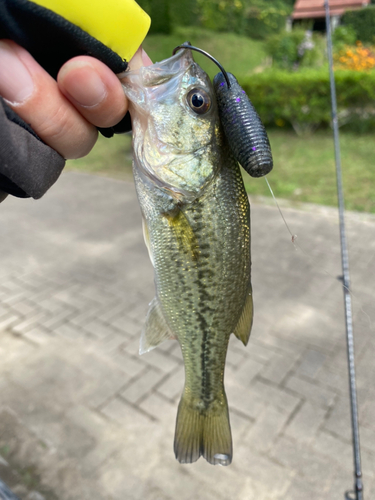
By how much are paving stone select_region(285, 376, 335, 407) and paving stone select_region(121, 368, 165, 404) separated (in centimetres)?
118

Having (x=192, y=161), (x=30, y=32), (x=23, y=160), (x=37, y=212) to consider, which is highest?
(x=30, y=32)

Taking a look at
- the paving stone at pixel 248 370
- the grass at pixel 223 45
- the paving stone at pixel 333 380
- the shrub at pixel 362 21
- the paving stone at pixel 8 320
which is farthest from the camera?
the shrub at pixel 362 21

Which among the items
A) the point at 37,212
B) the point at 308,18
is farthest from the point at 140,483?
the point at 308,18

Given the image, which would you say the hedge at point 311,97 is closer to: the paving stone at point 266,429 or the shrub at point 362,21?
the paving stone at point 266,429

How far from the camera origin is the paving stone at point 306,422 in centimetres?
296

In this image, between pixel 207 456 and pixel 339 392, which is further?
pixel 339 392

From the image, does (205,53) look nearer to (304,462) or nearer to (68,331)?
(304,462)

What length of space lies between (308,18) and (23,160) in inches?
1214

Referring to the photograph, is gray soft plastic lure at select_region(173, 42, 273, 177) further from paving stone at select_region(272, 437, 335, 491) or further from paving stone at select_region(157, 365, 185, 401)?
paving stone at select_region(157, 365, 185, 401)

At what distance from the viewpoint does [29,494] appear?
2607 mm

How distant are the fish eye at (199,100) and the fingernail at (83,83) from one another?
1.08 ft

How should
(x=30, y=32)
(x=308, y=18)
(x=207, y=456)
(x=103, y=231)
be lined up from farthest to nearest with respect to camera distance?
(x=308, y=18), (x=103, y=231), (x=207, y=456), (x=30, y=32)

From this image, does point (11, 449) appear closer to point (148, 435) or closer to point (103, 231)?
point (148, 435)

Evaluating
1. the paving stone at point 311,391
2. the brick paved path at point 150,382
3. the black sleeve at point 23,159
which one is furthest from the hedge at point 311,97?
the black sleeve at point 23,159
